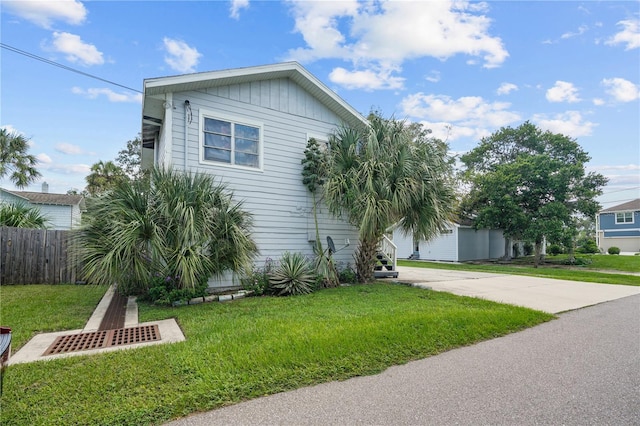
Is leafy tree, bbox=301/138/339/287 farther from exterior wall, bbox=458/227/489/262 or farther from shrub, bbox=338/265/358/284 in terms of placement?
exterior wall, bbox=458/227/489/262

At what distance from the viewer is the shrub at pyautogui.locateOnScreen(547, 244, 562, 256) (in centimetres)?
2560

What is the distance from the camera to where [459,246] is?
23031 mm

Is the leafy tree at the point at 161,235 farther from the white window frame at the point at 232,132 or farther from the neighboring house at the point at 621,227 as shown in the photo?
the neighboring house at the point at 621,227

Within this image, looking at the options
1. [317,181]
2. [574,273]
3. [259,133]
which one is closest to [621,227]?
[574,273]

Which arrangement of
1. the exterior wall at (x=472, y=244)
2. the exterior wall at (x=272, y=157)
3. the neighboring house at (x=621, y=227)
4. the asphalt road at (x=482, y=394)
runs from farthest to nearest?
the neighboring house at (x=621, y=227) < the exterior wall at (x=472, y=244) < the exterior wall at (x=272, y=157) < the asphalt road at (x=482, y=394)

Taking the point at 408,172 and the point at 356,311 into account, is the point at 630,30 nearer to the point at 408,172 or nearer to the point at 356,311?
the point at 408,172

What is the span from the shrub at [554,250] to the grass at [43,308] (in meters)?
29.2

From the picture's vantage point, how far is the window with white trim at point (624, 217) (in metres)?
32.0

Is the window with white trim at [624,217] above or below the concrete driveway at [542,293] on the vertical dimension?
above

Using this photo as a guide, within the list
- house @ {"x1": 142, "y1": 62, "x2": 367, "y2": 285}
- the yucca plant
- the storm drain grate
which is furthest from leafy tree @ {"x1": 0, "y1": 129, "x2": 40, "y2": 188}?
the storm drain grate

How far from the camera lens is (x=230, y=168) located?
828cm

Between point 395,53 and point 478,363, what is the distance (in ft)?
39.8

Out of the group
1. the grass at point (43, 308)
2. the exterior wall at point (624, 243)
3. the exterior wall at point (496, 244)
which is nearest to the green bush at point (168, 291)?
the grass at point (43, 308)

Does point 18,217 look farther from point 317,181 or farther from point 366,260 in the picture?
point 366,260
